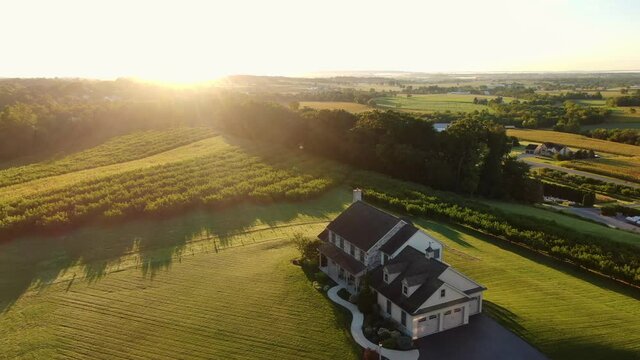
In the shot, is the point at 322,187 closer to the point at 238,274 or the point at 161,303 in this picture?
the point at 238,274

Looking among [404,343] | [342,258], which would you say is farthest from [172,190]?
[404,343]

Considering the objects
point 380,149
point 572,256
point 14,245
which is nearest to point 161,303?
point 14,245

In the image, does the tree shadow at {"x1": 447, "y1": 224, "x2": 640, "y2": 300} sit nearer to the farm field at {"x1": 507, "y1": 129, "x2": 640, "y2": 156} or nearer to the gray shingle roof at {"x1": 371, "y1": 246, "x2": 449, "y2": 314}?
the gray shingle roof at {"x1": 371, "y1": 246, "x2": 449, "y2": 314}

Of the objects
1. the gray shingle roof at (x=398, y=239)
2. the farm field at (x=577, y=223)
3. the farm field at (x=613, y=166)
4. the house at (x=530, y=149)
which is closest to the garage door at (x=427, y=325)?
the gray shingle roof at (x=398, y=239)

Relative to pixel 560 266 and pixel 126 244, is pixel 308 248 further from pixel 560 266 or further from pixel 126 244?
pixel 560 266

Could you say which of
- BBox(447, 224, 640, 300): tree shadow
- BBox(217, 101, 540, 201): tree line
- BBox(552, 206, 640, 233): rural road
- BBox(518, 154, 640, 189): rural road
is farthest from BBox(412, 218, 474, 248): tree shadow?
BBox(518, 154, 640, 189): rural road
